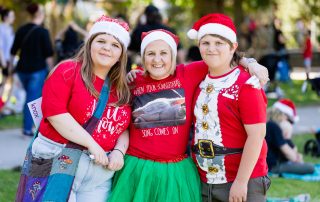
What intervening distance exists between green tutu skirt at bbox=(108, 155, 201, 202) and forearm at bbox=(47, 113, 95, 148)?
0.38 m

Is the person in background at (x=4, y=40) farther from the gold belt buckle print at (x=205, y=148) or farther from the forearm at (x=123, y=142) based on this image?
the gold belt buckle print at (x=205, y=148)

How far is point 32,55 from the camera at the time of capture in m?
9.09

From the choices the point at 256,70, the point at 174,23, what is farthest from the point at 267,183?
the point at 174,23

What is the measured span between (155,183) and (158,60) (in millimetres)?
810

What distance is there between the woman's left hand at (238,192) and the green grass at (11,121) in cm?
723

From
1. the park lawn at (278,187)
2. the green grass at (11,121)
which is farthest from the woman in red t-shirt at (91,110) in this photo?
the green grass at (11,121)

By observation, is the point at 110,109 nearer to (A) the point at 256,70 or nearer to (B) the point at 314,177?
(A) the point at 256,70

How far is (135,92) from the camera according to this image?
4109 mm

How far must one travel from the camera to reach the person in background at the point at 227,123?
374 centimetres

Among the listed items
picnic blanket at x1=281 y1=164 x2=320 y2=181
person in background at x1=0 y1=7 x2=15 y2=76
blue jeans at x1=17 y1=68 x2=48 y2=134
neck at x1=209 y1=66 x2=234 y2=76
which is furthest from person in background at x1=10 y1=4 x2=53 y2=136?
neck at x1=209 y1=66 x2=234 y2=76

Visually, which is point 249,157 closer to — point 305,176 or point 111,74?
point 111,74

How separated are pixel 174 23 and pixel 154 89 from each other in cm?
3103

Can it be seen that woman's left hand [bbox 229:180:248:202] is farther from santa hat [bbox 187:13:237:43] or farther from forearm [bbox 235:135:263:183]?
santa hat [bbox 187:13:237:43]

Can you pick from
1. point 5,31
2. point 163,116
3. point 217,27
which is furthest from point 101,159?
point 5,31
